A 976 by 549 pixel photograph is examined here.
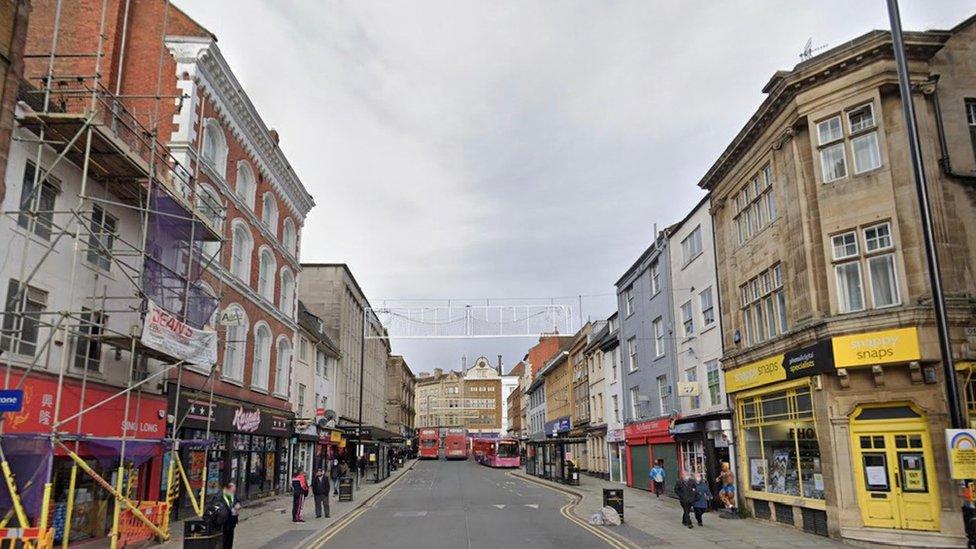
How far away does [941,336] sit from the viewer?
35.6 ft

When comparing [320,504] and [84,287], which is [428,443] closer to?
[320,504]

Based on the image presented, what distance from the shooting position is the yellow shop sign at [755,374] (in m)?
18.6

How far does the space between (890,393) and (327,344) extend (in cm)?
3305

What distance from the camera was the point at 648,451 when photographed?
32219 mm

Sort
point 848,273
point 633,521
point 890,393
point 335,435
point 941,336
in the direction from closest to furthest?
point 941,336
point 890,393
point 848,273
point 633,521
point 335,435

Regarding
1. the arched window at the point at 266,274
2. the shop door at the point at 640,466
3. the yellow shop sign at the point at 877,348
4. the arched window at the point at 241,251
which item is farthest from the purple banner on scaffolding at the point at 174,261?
the shop door at the point at 640,466

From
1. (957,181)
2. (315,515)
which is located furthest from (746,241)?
(315,515)

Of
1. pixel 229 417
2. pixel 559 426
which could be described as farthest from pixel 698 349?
pixel 559 426

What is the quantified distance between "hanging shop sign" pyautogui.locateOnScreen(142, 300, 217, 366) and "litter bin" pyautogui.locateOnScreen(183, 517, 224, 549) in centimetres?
451

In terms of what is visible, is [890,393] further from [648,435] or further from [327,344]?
[327,344]

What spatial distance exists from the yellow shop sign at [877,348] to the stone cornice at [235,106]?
797 inches

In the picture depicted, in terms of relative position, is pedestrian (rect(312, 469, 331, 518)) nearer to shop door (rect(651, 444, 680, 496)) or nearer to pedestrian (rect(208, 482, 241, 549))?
pedestrian (rect(208, 482, 241, 549))

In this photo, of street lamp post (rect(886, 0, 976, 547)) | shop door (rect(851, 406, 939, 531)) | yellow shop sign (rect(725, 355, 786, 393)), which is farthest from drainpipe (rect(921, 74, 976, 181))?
yellow shop sign (rect(725, 355, 786, 393))

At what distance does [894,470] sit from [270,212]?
82.9 ft
